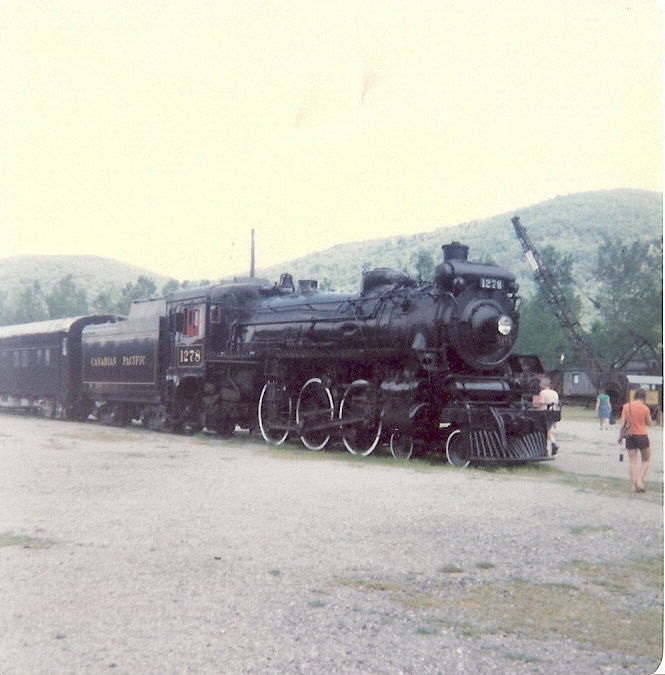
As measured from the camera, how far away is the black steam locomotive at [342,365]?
13766 millimetres

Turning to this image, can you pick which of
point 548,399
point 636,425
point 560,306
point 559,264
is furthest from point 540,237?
point 548,399

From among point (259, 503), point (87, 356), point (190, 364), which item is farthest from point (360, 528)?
point (87, 356)

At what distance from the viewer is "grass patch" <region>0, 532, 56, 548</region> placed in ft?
22.4

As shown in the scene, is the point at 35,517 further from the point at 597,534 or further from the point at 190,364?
the point at 190,364

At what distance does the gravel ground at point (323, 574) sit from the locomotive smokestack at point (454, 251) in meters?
4.32

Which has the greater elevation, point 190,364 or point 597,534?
point 190,364

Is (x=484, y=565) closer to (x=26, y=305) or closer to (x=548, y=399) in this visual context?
(x=548, y=399)

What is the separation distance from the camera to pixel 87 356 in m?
23.2

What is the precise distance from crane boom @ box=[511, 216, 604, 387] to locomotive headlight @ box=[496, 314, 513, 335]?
1078mm

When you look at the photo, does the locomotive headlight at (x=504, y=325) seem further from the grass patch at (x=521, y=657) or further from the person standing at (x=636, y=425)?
the grass patch at (x=521, y=657)

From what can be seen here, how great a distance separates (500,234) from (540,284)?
3.43 feet

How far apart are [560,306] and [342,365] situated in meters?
5.10

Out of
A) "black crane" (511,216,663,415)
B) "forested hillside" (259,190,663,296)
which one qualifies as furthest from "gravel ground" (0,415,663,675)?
"forested hillside" (259,190,663,296)

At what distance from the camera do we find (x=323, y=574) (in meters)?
6.20
